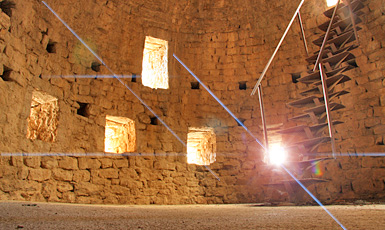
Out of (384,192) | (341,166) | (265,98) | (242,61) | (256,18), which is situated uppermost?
(256,18)

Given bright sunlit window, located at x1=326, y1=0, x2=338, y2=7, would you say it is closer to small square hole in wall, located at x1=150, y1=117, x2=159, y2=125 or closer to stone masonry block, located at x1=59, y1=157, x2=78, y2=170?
small square hole in wall, located at x1=150, y1=117, x2=159, y2=125

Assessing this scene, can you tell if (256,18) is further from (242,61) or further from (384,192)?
(384,192)

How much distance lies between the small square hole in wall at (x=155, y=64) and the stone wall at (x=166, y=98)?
0.19m

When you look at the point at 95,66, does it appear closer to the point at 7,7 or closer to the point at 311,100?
the point at 7,7

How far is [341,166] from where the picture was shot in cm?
639

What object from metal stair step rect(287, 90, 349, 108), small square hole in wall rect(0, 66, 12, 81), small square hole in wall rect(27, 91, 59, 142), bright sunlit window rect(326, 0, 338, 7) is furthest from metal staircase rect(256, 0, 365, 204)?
small square hole in wall rect(0, 66, 12, 81)

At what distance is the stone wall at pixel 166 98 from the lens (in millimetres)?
5359

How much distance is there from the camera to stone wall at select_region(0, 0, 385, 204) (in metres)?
5.36

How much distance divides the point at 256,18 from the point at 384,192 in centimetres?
490

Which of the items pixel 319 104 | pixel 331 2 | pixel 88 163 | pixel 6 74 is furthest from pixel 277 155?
pixel 6 74

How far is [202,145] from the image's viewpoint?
27.2 ft

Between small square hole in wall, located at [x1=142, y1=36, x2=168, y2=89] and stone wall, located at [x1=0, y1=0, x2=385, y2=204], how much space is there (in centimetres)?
19

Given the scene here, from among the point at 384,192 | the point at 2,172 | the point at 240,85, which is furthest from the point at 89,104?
the point at 384,192

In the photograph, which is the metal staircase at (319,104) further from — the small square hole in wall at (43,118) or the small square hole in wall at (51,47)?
the small square hole in wall at (51,47)
